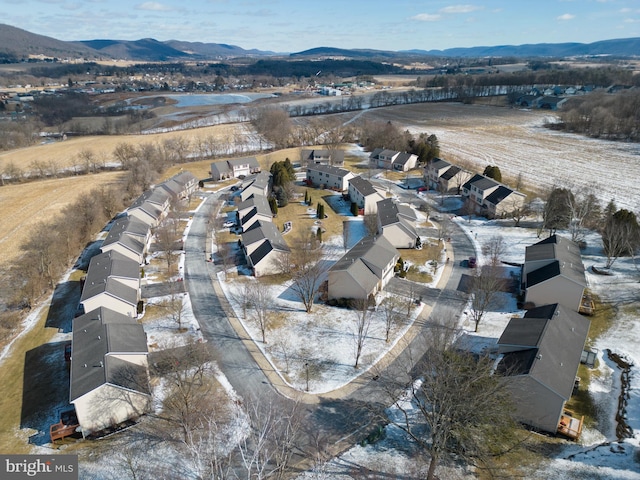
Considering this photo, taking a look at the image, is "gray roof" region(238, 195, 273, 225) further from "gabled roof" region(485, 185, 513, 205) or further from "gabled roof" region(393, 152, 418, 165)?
"gabled roof" region(393, 152, 418, 165)

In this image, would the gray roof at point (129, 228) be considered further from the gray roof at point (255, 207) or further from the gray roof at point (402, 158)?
the gray roof at point (402, 158)

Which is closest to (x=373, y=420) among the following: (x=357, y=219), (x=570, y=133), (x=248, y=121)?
(x=357, y=219)

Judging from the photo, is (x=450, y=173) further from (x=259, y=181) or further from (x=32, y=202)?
(x=32, y=202)

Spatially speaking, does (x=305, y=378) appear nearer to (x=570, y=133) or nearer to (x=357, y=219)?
(x=357, y=219)

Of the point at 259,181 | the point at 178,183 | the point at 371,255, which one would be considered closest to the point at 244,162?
the point at 259,181

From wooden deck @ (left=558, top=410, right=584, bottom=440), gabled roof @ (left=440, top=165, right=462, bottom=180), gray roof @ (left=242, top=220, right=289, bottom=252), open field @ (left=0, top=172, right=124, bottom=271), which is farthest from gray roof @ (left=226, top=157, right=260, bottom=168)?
wooden deck @ (left=558, top=410, right=584, bottom=440)

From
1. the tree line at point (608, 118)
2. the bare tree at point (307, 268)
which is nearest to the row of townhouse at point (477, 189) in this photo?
the bare tree at point (307, 268)
